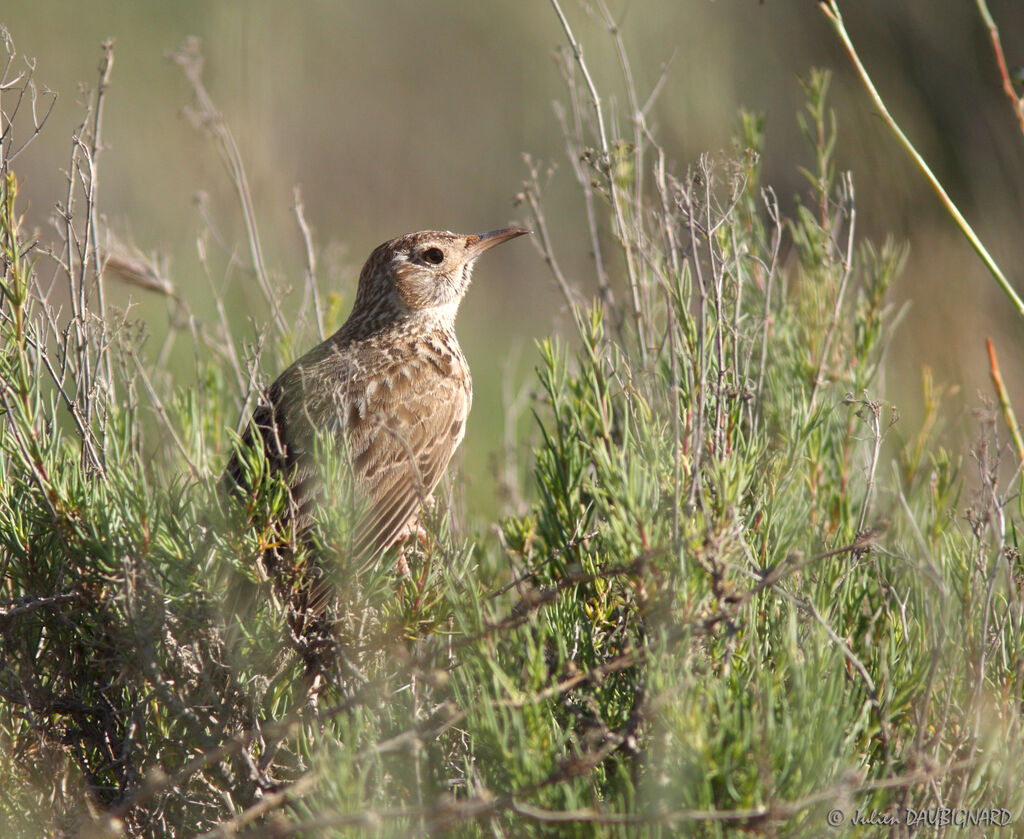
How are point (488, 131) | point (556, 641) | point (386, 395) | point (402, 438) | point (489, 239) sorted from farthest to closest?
point (488, 131)
point (489, 239)
point (386, 395)
point (402, 438)
point (556, 641)

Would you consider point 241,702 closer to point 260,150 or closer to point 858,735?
point 858,735

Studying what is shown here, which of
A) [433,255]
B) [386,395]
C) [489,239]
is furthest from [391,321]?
[386,395]

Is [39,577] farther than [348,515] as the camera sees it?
Yes

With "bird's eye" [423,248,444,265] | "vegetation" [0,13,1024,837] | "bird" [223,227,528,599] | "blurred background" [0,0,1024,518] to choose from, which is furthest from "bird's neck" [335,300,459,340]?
"vegetation" [0,13,1024,837]

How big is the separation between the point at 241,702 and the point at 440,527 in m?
0.66

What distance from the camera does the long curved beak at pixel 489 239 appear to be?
4.20 metres

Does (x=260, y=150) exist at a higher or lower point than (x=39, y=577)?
higher

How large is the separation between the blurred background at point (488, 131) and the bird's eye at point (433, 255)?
49 cm

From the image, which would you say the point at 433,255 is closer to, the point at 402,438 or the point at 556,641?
the point at 402,438

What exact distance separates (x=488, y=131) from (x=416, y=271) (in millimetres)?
6209

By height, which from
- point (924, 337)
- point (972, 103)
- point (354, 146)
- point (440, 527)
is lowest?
point (440, 527)

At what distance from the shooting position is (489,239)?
4.35 metres

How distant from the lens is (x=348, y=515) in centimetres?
230

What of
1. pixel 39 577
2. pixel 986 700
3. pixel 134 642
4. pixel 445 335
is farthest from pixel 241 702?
pixel 445 335
